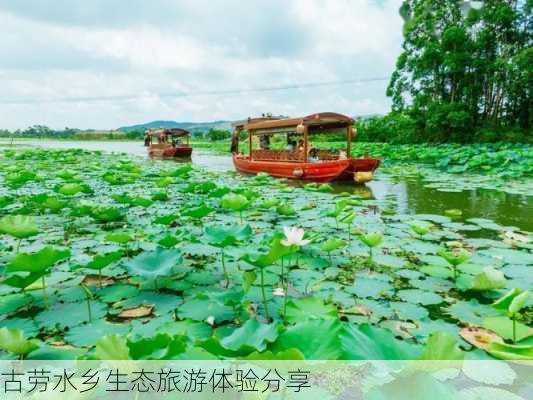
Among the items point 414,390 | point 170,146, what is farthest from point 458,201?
point 170,146

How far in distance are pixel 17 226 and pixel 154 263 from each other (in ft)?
3.08

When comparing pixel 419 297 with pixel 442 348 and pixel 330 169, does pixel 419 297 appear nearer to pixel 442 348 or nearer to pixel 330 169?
pixel 442 348

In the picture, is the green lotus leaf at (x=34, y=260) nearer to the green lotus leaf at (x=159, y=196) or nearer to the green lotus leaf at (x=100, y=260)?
the green lotus leaf at (x=100, y=260)

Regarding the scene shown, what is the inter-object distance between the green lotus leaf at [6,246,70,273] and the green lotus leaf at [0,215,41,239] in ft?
2.11

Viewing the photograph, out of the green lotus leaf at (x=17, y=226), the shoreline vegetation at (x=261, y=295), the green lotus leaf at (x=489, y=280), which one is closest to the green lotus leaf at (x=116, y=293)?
the shoreline vegetation at (x=261, y=295)

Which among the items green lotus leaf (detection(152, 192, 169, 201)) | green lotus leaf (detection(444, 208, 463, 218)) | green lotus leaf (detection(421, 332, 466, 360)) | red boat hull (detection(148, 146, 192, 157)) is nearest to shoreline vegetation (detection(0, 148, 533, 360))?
green lotus leaf (detection(421, 332, 466, 360))

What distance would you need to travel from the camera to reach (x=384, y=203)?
207 inches

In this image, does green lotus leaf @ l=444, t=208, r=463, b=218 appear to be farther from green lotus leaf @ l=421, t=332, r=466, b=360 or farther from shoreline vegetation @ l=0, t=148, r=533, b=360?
green lotus leaf @ l=421, t=332, r=466, b=360

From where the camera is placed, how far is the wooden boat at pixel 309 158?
7461 mm

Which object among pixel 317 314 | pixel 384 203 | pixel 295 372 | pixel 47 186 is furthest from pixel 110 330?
pixel 47 186

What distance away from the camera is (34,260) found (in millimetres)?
1637

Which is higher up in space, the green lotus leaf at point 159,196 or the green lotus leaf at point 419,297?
the green lotus leaf at point 159,196

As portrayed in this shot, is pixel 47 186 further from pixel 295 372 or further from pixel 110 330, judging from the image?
pixel 295 372

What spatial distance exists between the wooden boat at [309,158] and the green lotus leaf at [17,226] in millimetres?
5768
